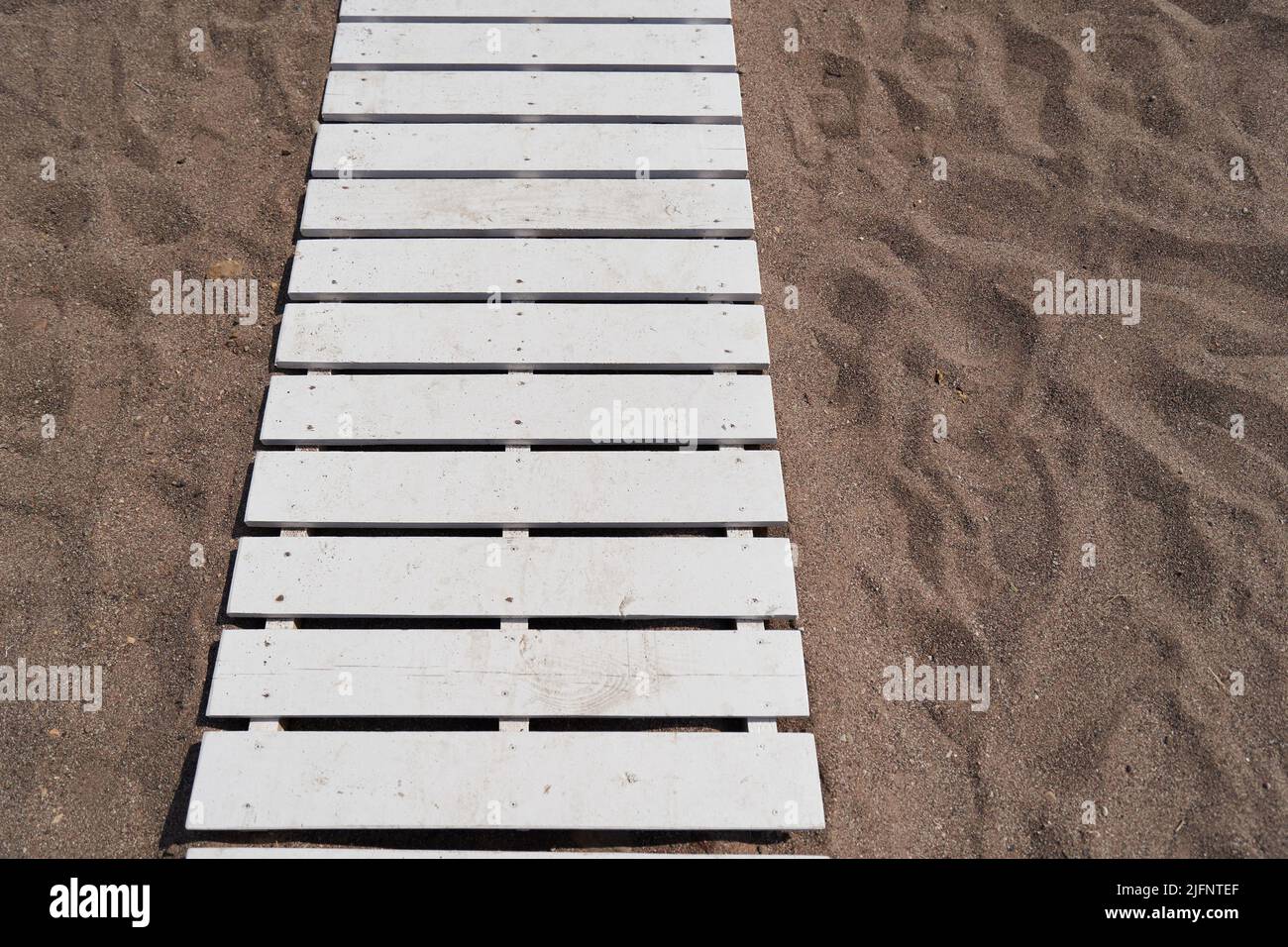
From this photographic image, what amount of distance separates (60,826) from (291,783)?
58 cm

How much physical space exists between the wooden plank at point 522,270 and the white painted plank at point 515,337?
49mm

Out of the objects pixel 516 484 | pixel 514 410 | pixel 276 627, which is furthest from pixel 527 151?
pixel 276 627

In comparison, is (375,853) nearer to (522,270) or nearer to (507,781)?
(507,781)

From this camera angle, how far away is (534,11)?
292cm

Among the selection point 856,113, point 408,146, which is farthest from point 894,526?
point 408,146

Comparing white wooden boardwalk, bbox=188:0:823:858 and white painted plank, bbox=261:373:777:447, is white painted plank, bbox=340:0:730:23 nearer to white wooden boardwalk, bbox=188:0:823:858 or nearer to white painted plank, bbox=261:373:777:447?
white wooden boardwalk, bbox=188:0:823:858

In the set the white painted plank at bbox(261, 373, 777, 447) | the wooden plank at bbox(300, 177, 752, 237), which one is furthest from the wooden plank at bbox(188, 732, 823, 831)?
the wooden plank at bbox(300, 177, 752, 237)

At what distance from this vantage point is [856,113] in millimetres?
2893

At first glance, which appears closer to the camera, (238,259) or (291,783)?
(291,783)

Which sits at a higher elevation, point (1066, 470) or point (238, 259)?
point (238, 259)

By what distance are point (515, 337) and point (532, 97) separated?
3.33 ft

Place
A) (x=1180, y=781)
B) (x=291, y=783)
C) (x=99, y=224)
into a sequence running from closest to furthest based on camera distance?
(x=291, y=783) < (x=1180, y=781) < (x=99, y=224)

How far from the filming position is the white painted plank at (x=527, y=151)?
258cm

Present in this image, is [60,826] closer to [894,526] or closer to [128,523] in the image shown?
[128,523]
